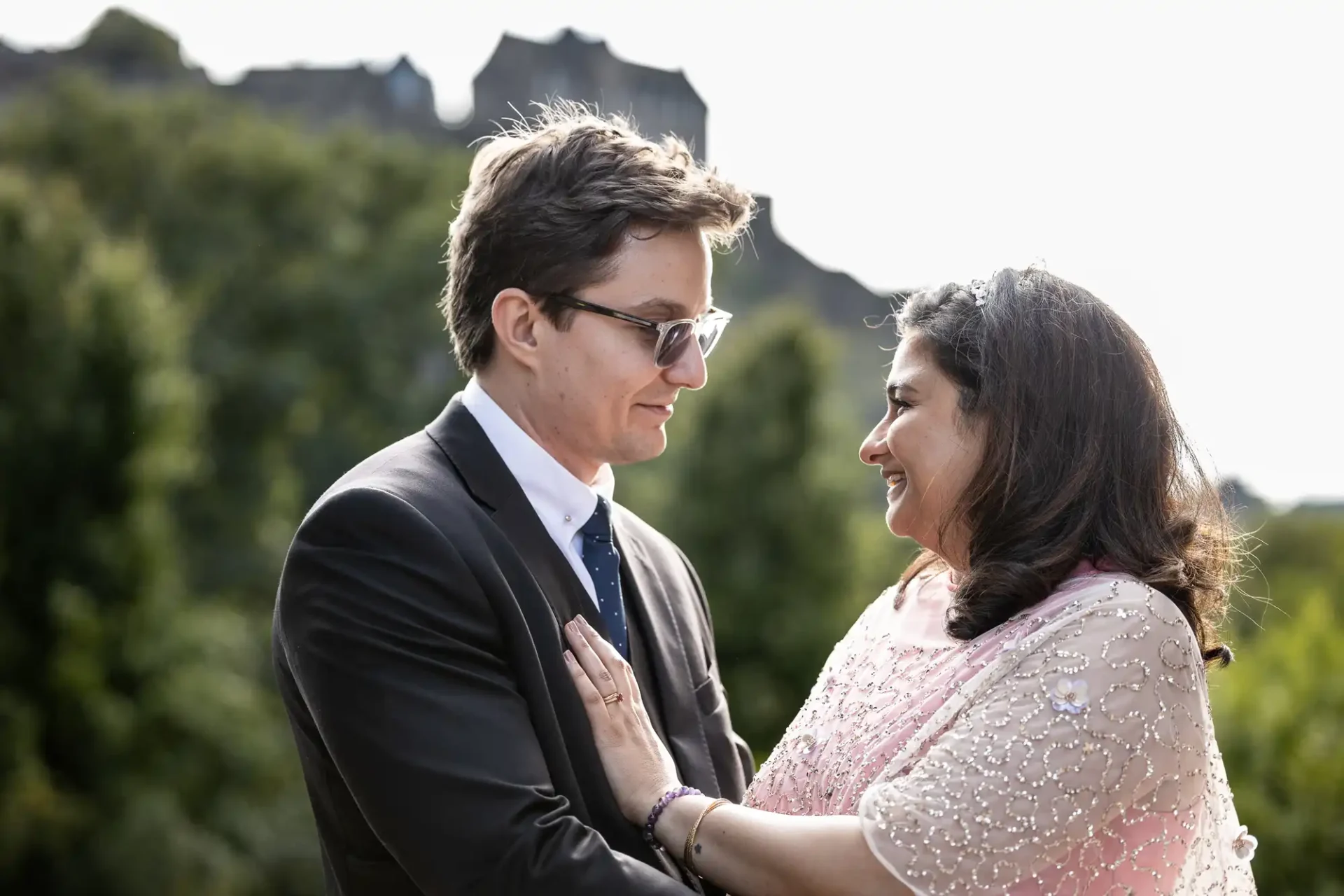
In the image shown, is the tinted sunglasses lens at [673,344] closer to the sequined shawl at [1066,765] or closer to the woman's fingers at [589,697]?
the woman's fingers at [589,697]

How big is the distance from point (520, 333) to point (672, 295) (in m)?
0.34

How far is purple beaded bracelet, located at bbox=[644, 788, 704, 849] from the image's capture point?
2.63m

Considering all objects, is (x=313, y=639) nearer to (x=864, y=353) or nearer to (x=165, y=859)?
(x=165, y=859)

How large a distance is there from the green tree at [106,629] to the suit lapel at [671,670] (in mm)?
11763

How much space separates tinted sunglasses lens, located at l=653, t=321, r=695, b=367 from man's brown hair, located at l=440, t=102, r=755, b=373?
19 cm

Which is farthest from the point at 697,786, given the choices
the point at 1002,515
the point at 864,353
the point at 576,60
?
the point at 576,60

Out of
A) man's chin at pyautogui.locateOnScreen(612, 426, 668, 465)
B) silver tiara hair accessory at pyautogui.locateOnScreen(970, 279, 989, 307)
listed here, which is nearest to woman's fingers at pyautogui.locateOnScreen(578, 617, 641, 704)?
man's chin at pyautogui.locateOnScreen(612, 426, 668, 465)

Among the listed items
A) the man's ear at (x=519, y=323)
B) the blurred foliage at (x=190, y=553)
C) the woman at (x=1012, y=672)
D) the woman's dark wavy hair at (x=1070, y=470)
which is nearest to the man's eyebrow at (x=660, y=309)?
the man's ear at (x=519, y=323)

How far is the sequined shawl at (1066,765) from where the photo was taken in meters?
2.33

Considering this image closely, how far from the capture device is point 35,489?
46.2 feet

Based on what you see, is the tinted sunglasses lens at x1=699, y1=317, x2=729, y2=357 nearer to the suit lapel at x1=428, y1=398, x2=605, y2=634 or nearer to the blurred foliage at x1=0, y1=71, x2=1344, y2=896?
the suit lapel at x1=428, y1=398, x2=605, y2=634

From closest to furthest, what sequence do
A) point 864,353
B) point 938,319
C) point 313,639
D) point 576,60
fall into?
point 313,639
point 938,319
point 864,353
point 576,60

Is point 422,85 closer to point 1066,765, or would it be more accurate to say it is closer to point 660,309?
point 660,309

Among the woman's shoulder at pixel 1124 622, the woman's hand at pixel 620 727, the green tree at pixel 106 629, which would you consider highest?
the woman's shoulder at pixel 1124 622
